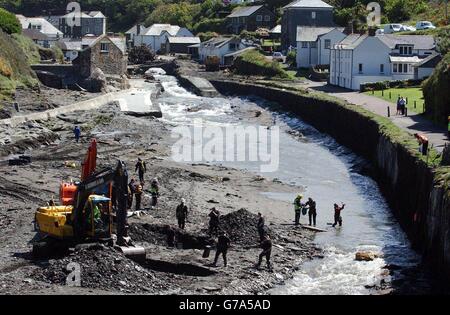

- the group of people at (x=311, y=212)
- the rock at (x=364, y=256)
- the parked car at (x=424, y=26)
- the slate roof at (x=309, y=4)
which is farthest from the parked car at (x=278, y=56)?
the rock at (x=364, y=256)

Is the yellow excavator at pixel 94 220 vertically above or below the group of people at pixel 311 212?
above

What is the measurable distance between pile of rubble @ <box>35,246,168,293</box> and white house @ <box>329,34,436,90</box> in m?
59.4

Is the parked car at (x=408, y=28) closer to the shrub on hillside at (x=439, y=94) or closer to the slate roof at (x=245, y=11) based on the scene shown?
the slate roof at (x=245, y=11)

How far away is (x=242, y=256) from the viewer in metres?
32.3

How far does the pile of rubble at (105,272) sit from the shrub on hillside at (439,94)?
30775 millimetres

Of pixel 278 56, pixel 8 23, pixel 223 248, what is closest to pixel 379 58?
pixel 278 56

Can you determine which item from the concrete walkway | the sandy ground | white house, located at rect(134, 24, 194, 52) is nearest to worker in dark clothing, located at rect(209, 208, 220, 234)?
the sandy ground

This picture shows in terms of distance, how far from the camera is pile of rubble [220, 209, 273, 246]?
112 ft

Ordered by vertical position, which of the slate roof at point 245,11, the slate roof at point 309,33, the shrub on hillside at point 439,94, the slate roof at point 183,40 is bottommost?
the slate roof at point 183,40

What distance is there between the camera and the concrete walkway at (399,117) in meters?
49.4

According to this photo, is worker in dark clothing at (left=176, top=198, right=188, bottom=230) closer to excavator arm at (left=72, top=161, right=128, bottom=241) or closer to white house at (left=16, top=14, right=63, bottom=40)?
excavator arm at (left=72, top=161, right=128, bottom=241)

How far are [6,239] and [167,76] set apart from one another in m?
97.9
